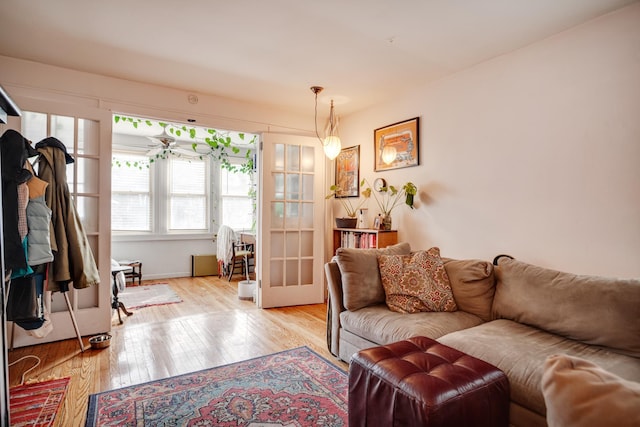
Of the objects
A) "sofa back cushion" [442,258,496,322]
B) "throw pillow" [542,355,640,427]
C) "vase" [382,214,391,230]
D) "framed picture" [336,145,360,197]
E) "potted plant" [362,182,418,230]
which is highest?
"framed picture" [336,145,360,197]

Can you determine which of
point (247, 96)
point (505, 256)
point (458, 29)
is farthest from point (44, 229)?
point (505, 256)

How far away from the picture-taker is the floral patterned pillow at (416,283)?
7.86ft

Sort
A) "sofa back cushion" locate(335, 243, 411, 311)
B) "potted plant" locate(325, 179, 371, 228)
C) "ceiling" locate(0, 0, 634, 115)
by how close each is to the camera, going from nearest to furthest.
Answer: "ceiling" locate(0, 0, 634, 115)
"sofa back cushion" locate(335, 243, 411, 311)
"potted plant" locate(325, 179, 371, 228)

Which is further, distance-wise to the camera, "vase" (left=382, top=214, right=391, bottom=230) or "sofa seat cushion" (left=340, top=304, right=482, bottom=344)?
"vase" (left=382, top=214, right=391, bottom=230)

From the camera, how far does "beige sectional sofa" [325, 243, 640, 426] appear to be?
163cm

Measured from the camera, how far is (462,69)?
10.1 feet

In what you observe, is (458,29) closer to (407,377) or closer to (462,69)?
(462,69)

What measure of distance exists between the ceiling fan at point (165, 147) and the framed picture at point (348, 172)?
7.70 ft

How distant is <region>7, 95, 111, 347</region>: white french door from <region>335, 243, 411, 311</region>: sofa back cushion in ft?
7.39

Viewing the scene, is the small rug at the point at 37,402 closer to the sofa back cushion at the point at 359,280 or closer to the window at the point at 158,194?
the sofa back cushion at the point at 359,280

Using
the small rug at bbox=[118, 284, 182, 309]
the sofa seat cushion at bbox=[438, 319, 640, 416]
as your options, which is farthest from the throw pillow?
the small rug at bbox=[118, 284, 182, 309]

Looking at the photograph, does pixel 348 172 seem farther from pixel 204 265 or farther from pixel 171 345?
pixel 204 265

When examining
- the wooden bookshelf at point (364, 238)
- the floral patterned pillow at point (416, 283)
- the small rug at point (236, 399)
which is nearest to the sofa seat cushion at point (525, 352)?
the floral patterned pillow at point (416, 283)

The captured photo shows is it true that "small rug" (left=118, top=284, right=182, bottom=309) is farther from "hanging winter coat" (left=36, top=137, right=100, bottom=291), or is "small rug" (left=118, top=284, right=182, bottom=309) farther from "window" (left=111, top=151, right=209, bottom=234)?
"hanging winter coat" (left=36, top=137, right=100, bottom=291)
